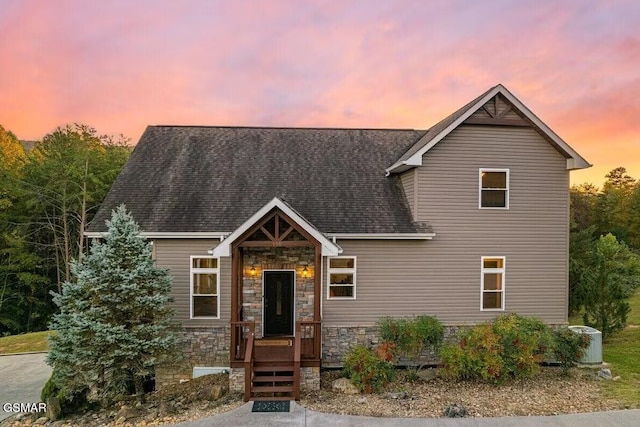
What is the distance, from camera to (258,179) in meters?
12.4

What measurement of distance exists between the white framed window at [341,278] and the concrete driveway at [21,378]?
8.49 metres

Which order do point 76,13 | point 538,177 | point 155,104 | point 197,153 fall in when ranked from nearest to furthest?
point 538,177 < point 197,153 < point 76,13 < point 155,104

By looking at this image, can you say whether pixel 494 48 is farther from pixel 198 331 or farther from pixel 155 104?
pixel 155 104

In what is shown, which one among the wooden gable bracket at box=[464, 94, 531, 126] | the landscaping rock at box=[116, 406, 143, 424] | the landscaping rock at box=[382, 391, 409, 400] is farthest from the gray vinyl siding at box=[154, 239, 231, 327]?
the wooden gable bracket at box=[464, 94, 531, 126]

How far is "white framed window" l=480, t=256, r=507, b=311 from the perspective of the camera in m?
11.3

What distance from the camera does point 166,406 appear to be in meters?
8.80

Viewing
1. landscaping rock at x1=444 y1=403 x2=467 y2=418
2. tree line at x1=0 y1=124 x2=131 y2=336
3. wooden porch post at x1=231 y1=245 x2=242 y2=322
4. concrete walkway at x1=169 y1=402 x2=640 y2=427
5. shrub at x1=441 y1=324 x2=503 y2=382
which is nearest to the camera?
concrete walkway at x1=169 y1=402 x2=640 y2=427

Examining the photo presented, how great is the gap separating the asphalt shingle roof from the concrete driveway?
499 cm

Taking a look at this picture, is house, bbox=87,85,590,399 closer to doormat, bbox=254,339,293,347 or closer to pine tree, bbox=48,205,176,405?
doormat, bbox=254,339,293,347

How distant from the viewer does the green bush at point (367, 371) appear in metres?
9.05

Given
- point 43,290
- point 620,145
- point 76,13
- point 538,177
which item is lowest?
point 43,290

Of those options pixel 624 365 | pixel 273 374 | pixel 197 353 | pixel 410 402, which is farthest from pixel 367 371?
pixel 624 365

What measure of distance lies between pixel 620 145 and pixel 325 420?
24.3 meters

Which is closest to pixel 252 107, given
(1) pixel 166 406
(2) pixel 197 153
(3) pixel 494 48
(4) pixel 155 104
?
(4) pixel 155 104
